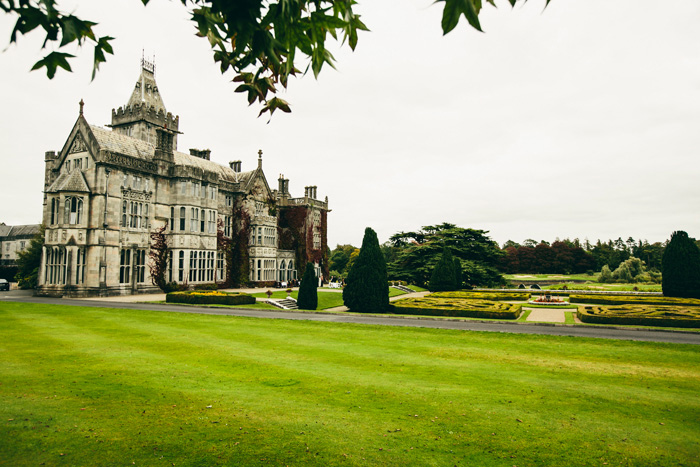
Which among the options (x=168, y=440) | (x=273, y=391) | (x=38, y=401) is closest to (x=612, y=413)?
(x=273, y=391)

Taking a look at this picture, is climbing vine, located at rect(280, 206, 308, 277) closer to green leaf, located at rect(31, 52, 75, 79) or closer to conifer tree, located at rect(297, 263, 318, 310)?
conifer tree, located at rect(297, 263, 318, 310)

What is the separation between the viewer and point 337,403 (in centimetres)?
788

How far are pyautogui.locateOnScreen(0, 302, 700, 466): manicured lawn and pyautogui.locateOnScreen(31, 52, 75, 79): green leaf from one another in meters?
4.56

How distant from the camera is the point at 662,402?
8.54m

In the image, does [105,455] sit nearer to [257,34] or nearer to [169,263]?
[257,34]

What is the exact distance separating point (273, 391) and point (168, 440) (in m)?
2.72

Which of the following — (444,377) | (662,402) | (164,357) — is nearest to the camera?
(662,402)

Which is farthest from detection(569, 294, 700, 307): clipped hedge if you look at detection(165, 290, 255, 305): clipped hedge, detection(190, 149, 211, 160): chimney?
detection(190, 149, 211, 160): chimney

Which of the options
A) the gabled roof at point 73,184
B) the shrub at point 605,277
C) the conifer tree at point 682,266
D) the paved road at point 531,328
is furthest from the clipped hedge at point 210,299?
the shrub at point 605,277

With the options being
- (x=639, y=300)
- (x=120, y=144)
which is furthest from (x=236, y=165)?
(x=639, y=300)

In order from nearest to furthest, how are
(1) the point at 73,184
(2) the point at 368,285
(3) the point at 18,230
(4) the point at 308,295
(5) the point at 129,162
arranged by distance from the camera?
(2) the point at 368,285
(4) the point at 308,295
(1) the point at 73,184
(5) the point at 129,162
(3) the point at 18,230

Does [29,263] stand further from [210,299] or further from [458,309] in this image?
[458,309]

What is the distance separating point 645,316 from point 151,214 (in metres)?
35.6

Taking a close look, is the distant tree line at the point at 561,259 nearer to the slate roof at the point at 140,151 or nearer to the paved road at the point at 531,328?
the slate roof at the point at 140,151
